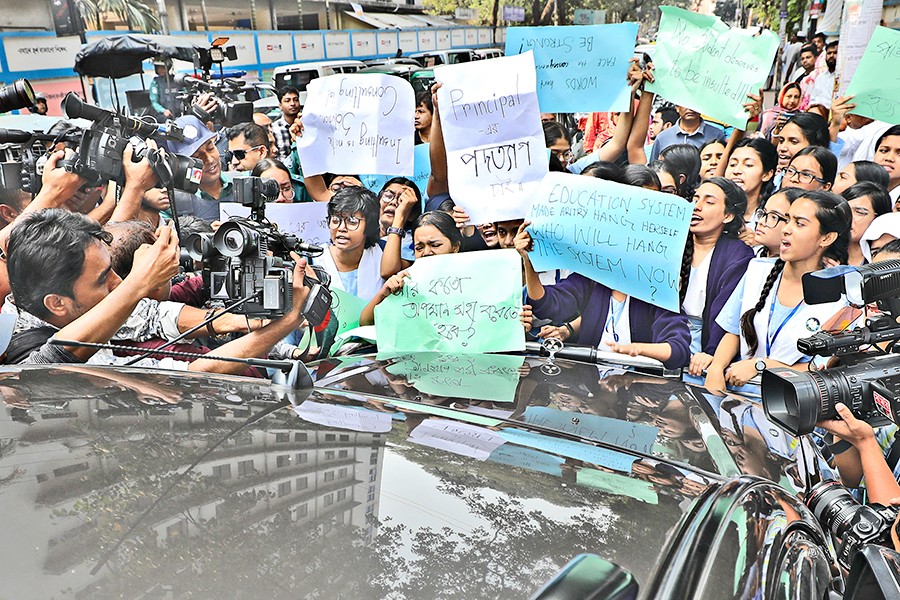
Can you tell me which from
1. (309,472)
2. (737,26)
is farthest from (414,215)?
(309,472)

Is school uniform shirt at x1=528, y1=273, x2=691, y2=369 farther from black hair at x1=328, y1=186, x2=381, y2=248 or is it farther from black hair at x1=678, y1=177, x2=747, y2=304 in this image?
black hair at x1=328, y1=186, x2=381, y2=248

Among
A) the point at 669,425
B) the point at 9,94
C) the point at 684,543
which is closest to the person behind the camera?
the point at 684,543

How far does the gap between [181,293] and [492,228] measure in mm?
1480

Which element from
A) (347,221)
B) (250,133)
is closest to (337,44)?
(250,133)

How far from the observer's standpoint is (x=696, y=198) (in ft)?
10.5

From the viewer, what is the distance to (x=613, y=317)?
3271 mm

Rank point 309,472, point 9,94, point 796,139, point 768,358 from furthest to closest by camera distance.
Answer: point 796,139, point 9,94, point 768,358, point 309,472

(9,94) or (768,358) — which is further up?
(9,94)

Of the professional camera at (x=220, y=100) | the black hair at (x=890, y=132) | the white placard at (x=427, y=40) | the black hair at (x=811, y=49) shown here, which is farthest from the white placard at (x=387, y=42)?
the black hair at (x=811, y=49)

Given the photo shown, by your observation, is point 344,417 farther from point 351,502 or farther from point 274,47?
point 274,47

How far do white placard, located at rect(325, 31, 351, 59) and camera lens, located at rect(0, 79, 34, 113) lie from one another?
1549 mm

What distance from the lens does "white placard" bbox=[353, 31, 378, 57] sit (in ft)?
13.7

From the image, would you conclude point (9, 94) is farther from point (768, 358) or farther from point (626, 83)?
point (768, 358)

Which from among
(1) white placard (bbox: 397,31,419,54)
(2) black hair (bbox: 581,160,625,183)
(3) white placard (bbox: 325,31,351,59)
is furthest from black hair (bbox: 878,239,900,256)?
(3) white placard (bbox: 325,31,351,59)
